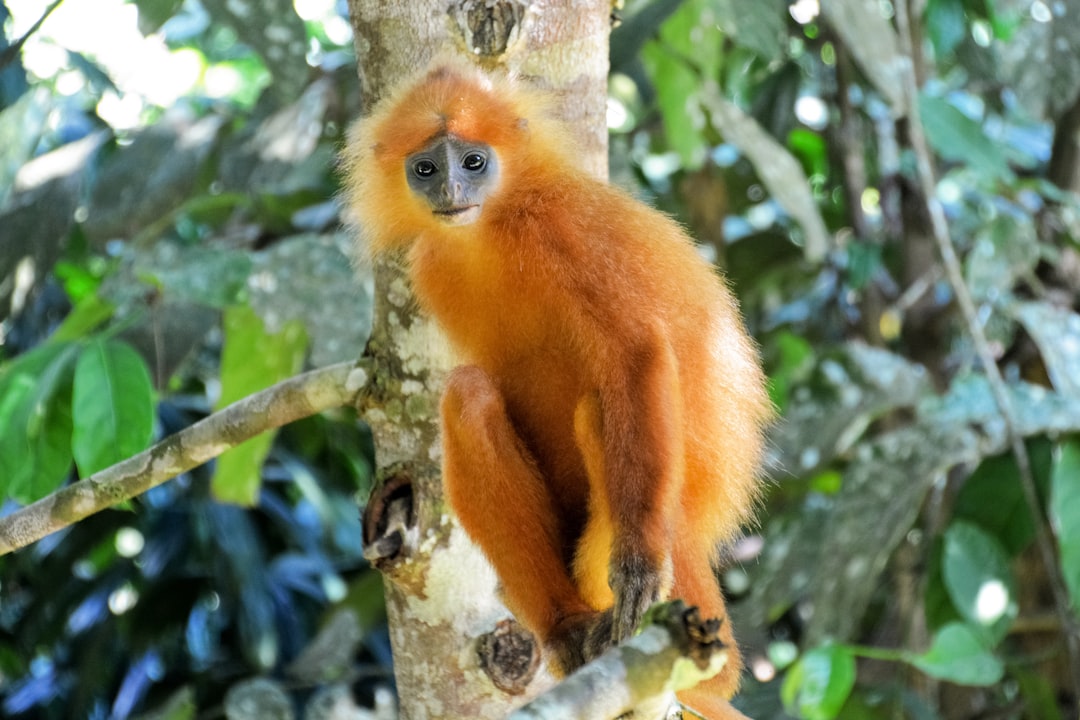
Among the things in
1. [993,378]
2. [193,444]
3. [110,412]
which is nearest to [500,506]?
[193,444]

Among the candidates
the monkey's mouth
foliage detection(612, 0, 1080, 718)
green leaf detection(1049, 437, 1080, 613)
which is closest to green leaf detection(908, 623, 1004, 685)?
foliage detection(612, 0, 1080, 718)

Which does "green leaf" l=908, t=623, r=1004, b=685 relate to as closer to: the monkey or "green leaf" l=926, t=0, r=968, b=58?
the monkey

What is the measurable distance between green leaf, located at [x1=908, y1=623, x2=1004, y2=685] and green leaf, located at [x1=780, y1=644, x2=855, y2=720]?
0.16 meters

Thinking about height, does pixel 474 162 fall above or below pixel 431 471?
above

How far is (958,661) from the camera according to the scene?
276cm

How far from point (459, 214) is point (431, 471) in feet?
1.74

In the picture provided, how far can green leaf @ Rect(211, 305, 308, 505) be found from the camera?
10.4 feet

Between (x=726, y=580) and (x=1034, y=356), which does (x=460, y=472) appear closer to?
(x=1034, y=356)

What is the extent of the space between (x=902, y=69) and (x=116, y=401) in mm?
2253

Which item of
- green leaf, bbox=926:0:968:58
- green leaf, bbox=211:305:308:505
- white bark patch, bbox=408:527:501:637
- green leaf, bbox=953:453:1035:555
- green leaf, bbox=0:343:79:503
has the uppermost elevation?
green leaf, bbox=0:343:79:503

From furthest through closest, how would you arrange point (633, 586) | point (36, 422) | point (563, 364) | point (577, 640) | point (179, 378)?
point (179, 378) < point (36, 422) < point (563, 364) < point (577, 640) < point (633, 586)

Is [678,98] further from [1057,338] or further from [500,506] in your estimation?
[500,506]

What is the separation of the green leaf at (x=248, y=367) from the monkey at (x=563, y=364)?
0.86 metres

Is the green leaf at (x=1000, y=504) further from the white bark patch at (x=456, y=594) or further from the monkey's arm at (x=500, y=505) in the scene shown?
the white bark patch at (x=456, y=594)
